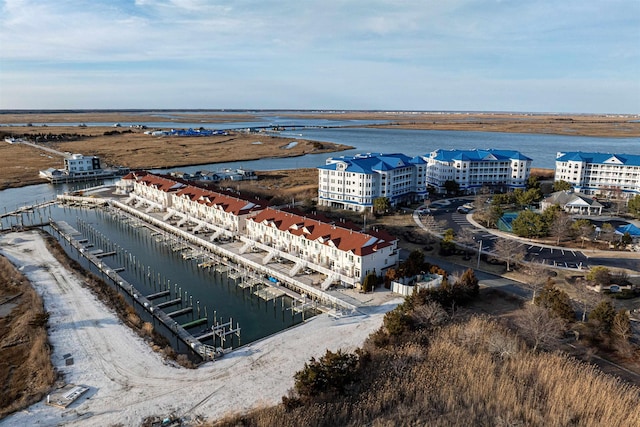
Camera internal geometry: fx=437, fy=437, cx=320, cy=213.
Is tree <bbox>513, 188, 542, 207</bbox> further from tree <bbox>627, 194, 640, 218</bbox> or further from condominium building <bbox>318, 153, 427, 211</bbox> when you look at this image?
condominium building <bbox>318, 153, 427, 211</bbox>

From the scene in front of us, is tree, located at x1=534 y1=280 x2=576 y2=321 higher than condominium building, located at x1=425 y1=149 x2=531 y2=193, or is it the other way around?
condominium building, located at x1=425 y1=149 x2=531 y2=193

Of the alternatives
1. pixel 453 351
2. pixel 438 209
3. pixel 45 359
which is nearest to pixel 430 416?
pixel 453 351

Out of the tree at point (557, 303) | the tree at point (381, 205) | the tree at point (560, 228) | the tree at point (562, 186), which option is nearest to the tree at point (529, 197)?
the tree at point (562, 186)

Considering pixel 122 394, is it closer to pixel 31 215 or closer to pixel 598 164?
pixel 31 215

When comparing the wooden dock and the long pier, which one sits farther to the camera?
the wooden dock

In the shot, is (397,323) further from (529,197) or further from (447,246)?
(529,197)

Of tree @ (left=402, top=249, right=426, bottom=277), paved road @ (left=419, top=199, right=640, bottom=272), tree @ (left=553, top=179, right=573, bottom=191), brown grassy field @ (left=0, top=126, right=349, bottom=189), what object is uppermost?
brown grassy field @ (left=0, top=126, right=349, bottom=189)

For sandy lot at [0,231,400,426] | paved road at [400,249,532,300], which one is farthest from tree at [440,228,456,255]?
sandy lot at [0,231,400,426]
